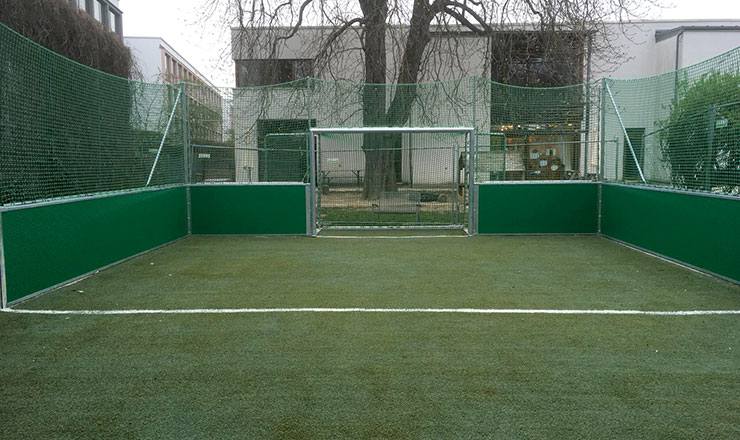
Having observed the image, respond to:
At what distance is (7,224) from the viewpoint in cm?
564

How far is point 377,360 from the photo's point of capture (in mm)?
4102

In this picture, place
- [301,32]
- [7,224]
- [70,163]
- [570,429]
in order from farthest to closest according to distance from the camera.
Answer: [301,32] → [70,163] → [7,224] → [570,429]

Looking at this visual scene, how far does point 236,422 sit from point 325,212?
940cm

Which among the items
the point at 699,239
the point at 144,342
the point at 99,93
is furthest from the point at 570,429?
the point at 99,93

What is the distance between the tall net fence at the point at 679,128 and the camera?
22.6 ft

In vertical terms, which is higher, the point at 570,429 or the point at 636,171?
the point at 636,171

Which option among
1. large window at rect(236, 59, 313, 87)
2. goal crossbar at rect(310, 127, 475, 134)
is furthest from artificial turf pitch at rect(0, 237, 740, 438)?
large window at rect(236, 59, 313, 87)

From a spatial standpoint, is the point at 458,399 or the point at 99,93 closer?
the point at 458,399

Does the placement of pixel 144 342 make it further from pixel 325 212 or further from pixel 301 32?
pixel 301 32

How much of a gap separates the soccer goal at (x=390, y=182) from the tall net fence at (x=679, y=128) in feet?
10.3

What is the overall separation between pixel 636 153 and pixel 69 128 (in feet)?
28.3

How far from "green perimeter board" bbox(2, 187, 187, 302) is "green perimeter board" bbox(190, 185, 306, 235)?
1.19 m

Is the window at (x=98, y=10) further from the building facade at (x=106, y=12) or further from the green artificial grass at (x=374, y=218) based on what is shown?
the green artificial grass at (x=374, y=218)

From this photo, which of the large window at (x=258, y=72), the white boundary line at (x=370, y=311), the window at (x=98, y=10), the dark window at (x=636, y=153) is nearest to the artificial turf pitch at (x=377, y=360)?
the white boundary line at (x=370, y=311)
